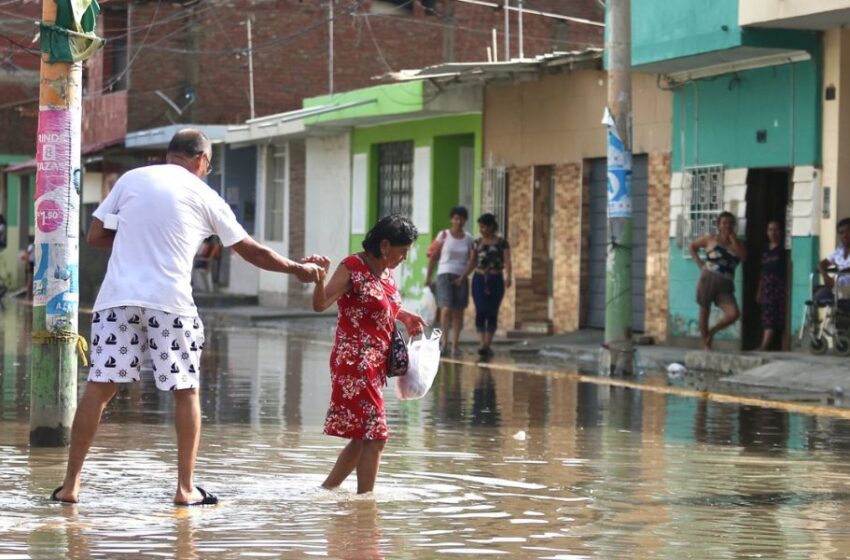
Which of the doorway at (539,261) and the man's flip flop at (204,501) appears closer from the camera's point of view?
the man's flip flop at (204,501)

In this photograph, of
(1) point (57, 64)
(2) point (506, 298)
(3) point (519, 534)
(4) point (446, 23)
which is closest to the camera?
(3) point (519, 534)

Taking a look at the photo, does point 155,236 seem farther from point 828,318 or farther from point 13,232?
point 13,232

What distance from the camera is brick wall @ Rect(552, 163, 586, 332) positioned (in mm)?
26281

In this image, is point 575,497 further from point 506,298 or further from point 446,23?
point 446,23

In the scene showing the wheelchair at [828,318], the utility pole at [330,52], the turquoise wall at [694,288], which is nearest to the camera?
the wheelchair at [828,318]

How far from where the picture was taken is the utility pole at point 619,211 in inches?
763

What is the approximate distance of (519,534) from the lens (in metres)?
7.83

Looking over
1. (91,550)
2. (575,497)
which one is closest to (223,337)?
(575,497)

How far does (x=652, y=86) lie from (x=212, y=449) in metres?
14.8

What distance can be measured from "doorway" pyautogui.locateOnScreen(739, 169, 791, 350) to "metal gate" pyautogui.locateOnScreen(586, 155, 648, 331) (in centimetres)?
240

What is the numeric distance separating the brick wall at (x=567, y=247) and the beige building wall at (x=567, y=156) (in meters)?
0.01

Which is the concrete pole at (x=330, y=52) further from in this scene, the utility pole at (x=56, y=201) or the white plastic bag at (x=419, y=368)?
the white plastic bag at (x=419, y=368)

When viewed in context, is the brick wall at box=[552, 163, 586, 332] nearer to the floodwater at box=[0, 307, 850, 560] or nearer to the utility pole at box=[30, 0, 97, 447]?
the floodwater at box=[0, 307, 850, 560]

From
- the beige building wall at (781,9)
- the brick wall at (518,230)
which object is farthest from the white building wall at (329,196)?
the beige building wall at (781,9)
